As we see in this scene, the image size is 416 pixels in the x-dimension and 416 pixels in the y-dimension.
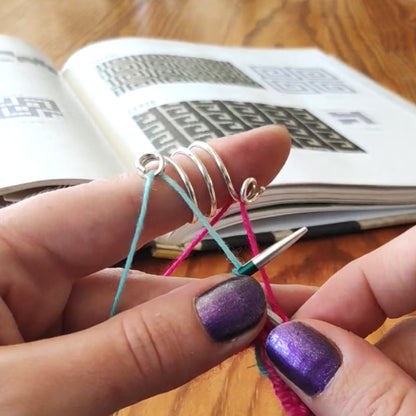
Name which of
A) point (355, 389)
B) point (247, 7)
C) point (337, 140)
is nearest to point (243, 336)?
point (355, 389)

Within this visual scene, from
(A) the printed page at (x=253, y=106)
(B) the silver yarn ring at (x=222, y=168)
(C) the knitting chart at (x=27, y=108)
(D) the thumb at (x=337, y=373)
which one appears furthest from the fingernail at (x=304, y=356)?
(C) the knitting chart at (x=27, y=108)

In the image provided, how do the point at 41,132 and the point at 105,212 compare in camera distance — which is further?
the point at 41,132

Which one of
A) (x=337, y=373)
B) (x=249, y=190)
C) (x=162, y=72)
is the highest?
(x=162, y=72)

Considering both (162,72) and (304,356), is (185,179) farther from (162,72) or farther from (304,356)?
(162,72)

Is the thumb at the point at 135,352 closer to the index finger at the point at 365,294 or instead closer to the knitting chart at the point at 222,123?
the index finger at the point at 365,294

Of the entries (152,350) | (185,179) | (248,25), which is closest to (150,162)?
(185,179)

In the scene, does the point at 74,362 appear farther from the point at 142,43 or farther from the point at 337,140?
the point at 142,43
